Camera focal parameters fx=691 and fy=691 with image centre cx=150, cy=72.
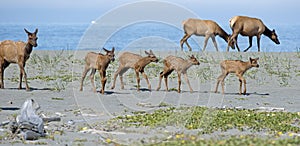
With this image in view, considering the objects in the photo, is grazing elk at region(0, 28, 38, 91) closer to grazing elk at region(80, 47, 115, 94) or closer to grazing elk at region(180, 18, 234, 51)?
grazing elk at region(80, 47, 115, 94)

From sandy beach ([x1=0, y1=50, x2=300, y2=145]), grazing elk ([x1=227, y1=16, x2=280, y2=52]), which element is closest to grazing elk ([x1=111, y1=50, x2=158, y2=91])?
sandy beach ([x1=0, y1=50, x2=300, y2=145])

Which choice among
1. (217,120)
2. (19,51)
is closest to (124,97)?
(19,51)

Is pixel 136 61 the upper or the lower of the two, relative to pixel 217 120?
upper

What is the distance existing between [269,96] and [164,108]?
3204 millimetres

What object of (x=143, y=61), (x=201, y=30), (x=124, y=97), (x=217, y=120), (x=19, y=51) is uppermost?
(x=201, y=30)

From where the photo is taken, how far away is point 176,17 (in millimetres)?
13203

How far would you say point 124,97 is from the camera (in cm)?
1512

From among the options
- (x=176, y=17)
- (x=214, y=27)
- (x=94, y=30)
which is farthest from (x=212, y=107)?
(x=214, y=27)

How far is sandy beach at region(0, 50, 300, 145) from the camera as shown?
34.9 ft

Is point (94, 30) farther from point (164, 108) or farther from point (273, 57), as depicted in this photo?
point (273, 57)

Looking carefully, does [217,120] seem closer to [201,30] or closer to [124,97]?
[124,97]

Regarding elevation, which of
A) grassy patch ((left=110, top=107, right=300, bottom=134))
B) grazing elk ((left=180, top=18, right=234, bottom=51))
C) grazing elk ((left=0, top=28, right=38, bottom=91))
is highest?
grazing elk ((left=180, top=18, right=234, bottom=51))

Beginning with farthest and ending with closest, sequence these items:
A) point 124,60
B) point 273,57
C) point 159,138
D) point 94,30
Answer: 1. point 273,57
2. point 124,60
3. point 94,30
4. point 159,138

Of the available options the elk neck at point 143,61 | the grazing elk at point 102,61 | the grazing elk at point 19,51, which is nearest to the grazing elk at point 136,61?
the elk neck at point 143,61
